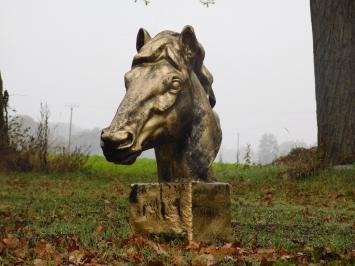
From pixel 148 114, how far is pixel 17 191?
→ 7982mm

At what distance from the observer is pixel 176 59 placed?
4.87 m

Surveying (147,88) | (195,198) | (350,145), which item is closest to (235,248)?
(195,198)

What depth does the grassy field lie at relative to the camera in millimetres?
4258

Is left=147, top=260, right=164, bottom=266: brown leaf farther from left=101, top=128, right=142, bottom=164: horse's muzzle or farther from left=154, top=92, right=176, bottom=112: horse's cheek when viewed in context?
left=154, top=92, right=176, bottom=112: horse's cheek

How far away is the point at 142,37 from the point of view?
17.2 feet

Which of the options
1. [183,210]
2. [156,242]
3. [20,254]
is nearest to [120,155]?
[183,210]

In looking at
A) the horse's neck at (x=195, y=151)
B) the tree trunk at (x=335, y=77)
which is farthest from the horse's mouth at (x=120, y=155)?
the tree trunk at (x=335, y=77)

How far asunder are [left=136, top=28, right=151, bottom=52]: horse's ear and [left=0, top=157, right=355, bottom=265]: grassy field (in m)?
1.90

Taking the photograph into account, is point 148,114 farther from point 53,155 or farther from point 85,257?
point 53,155

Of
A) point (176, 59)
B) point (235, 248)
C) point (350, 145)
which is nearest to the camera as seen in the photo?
point (235, 248)

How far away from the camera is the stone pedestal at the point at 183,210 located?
4734 mm

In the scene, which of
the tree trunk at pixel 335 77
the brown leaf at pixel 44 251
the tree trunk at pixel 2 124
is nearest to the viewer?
the brown leaf at pixel 44 251

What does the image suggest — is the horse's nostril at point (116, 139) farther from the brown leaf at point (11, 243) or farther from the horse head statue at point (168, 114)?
the brown leaf at point (11, 243)

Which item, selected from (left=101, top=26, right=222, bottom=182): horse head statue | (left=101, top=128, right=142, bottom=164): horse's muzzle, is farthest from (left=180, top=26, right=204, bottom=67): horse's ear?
(left=101, top=128, right=142, bottom=164): horse's muzzle
